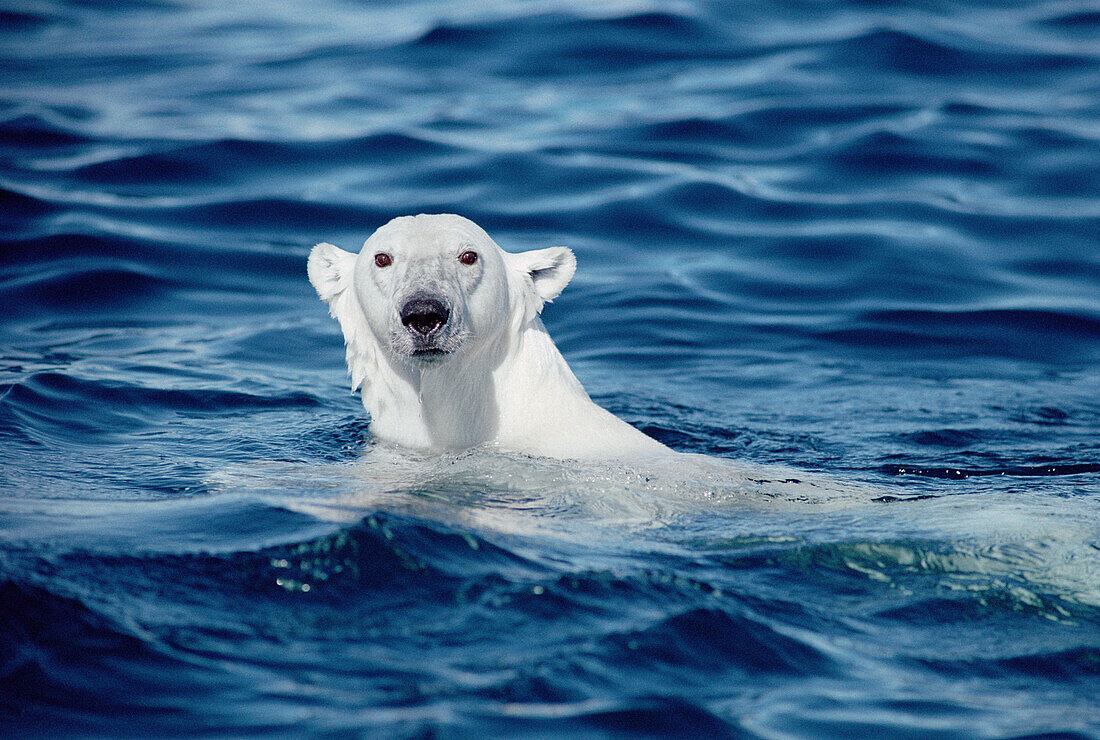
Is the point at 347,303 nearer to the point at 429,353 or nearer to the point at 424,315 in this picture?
the point at 429,353

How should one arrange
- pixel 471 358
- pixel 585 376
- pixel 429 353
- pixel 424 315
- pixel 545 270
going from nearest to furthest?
pixel 424 315, pixel 429 353, pixel 471 358, pixel 545 270, pixel 585 376

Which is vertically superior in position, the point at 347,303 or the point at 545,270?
the point at 545,270

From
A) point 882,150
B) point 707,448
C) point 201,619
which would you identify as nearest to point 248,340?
point 707,448

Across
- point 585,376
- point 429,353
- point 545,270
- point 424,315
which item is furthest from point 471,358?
point 585,376

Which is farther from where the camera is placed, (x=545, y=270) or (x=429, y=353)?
(x=545, y=270)

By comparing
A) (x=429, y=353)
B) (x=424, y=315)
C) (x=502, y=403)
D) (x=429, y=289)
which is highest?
(x=429, y=289)

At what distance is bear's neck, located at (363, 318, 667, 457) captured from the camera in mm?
6023

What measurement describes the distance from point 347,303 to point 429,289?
0.96 m

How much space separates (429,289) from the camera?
5.34 m

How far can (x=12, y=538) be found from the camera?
4539mm

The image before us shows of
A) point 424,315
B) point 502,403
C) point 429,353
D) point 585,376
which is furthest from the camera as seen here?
point 585,376

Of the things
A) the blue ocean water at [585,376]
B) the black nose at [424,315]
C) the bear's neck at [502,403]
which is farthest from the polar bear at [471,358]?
the blue ocean water at [585,376]

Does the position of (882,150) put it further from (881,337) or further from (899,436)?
(899,436)

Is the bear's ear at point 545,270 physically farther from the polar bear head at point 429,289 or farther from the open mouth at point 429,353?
the open mouth at point 429,353
